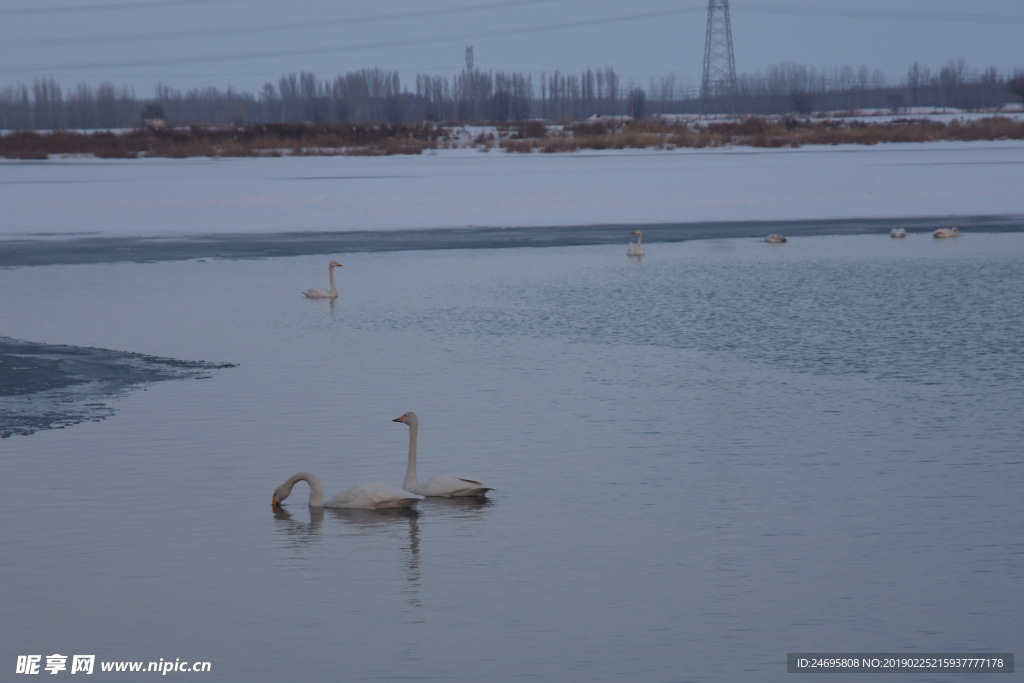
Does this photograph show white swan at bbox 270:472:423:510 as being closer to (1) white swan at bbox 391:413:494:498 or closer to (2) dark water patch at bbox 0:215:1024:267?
(1) white swan at bbox 391:413:494:498

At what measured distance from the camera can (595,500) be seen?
25.2 feet

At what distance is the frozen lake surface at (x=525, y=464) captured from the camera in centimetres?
567

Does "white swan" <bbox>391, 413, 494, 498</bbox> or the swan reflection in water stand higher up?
"white swan" <bbox>391, 413, 494, 498</bbox>

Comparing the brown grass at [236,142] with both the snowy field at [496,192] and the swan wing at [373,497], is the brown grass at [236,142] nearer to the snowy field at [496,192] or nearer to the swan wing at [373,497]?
the snowy field at [496,192]

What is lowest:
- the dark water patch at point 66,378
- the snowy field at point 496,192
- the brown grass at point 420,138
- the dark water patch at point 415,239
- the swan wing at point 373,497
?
the swan wing at point 373,497

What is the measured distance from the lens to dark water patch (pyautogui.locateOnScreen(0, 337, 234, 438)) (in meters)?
10.1

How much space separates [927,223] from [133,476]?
23.6 metres

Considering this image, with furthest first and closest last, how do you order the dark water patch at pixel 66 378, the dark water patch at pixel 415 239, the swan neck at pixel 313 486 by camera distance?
the dark water patch at pixel 415 239, the dark water patch at pixel 66 378, the swan neck at pixel 313 486

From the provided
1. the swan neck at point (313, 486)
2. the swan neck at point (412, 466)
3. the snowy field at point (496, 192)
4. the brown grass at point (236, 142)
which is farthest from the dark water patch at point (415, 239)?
the brown grass at point (236, 142)

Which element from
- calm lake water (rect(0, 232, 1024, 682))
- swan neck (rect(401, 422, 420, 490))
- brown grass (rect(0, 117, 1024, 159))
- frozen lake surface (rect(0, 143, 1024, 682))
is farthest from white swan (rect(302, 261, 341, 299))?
brown grass (rect(0, 117, 1024, 159))

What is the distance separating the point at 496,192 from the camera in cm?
3491

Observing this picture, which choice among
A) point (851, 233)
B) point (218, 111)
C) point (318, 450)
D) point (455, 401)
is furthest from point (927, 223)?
point (218, 111)

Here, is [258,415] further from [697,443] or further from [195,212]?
[195,212]

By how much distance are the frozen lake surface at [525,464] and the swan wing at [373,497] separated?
0.25ft
